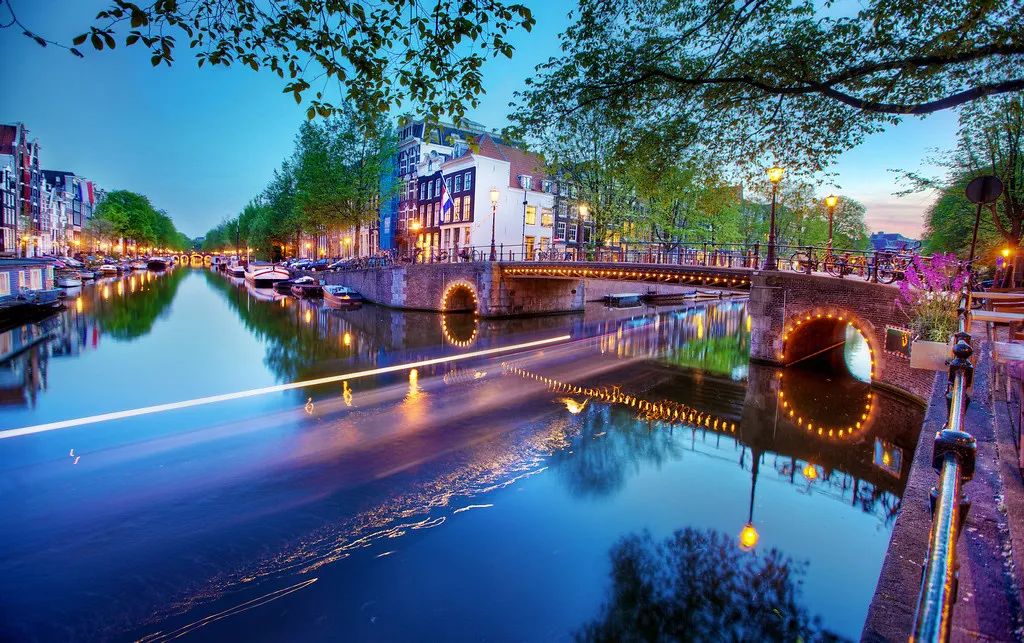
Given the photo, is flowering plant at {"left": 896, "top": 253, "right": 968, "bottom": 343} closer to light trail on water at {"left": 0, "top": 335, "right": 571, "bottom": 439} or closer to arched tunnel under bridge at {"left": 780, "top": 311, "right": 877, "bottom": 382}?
arched tunnel under bridge at {"left": 780, "top": 311, "right": 877, "bottom": 382}

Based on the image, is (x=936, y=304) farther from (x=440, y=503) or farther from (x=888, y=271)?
(x=440, y=503)

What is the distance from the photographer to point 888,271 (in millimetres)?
18953

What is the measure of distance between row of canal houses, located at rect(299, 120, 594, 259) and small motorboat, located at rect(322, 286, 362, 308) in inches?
241

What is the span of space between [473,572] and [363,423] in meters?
6.41

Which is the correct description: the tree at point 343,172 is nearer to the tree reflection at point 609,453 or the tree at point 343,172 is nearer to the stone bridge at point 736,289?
the stone bridge at point 736,289

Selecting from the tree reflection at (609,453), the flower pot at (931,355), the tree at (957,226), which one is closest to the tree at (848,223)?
the tree at (957,226)

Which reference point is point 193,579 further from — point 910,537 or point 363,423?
point 910,537

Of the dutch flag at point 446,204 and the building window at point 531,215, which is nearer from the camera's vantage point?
the dutch flag at point 446,204

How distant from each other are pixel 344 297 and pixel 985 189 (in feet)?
125

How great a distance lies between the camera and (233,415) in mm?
13039

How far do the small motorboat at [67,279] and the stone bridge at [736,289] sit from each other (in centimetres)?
2419

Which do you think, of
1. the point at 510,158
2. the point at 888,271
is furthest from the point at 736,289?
the point at 510,158

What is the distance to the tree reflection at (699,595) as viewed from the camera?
587cm

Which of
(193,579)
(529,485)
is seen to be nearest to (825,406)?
(529,485)
